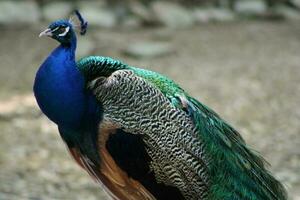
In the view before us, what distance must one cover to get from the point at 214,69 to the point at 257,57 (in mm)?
661

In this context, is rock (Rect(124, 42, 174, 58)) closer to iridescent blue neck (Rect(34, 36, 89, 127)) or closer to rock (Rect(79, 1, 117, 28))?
rock (Rect(79, 1, 117, 28))

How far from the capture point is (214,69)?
21.2 ft

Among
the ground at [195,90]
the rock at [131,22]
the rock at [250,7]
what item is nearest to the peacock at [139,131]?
the ground at [195,90]

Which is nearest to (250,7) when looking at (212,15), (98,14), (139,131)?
(212,15)

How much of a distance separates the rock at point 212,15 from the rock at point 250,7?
15 centimetres

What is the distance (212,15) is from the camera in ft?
27.9

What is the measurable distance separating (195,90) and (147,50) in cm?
127

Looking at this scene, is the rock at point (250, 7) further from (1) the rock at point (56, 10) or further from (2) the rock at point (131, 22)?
(1) the rock at point (56, 10)

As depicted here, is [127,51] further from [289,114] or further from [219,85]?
[289,114]

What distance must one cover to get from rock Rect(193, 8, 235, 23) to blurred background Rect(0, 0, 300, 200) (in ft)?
0.05

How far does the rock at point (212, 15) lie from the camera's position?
27.6 feet

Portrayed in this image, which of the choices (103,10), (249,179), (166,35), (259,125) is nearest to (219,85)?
(259,125)

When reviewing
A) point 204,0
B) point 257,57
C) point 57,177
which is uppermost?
point 204,0

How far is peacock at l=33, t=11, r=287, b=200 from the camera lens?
242cm
